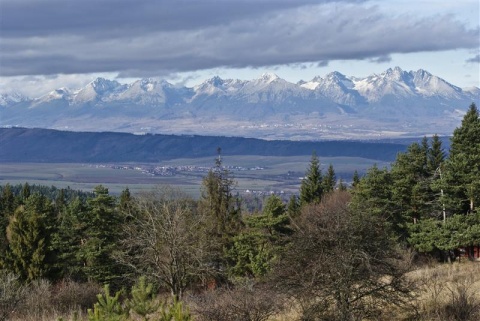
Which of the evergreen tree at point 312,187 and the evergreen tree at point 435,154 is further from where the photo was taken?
the evergreen tree at point 312,187

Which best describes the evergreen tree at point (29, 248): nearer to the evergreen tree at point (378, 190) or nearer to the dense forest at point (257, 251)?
the dense forest at point (257, 251)

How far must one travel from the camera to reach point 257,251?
45312 mm

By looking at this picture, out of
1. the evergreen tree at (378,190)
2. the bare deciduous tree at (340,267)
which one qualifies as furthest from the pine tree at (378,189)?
the bare deciduous tree at (340,267)

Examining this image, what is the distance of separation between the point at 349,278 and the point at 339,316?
77cm

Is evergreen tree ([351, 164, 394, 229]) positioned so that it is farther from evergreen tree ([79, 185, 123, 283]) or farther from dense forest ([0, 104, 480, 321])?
evergreen tree ([79, 185, 123, 283])

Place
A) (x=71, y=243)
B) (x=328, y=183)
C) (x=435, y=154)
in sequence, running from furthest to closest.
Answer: (x=328, y=183), (x=435, y=154), (x=71, y=243)

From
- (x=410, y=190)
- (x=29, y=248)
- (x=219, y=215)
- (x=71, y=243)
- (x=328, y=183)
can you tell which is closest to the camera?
(x=410, y=190)

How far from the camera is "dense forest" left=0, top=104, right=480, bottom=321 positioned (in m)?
12.0

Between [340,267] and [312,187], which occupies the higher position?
[340,267]

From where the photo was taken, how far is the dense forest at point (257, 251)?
12.0 metres

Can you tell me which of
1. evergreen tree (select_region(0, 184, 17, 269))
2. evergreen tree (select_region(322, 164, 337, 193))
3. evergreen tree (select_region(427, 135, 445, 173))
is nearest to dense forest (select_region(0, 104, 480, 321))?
evergreen tree (select_region(427, 135, 445, 173))

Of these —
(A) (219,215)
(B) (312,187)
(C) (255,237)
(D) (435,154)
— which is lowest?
(C) (255,237)

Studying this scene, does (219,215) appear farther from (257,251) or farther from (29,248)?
(29,248)

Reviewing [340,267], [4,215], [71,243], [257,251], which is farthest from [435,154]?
[340,267]
